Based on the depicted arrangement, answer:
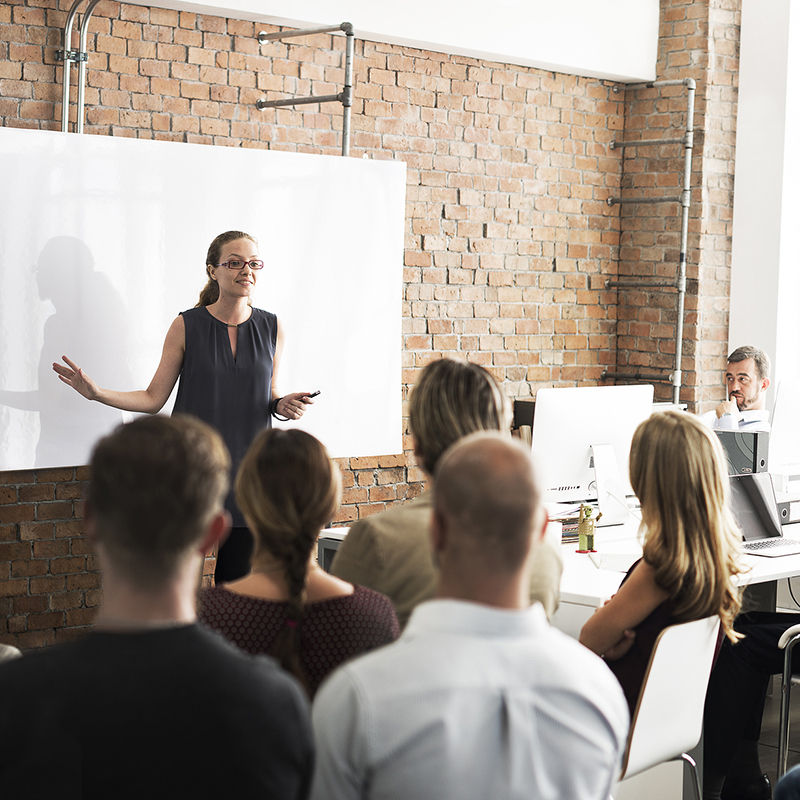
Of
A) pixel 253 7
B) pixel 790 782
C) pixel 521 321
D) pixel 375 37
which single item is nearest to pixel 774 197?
pixel 521 321

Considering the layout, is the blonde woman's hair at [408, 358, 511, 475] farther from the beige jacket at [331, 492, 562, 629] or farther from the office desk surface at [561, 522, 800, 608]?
the office desk surface at [561, 522, 800, 608]

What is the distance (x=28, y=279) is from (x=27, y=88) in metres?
0.85

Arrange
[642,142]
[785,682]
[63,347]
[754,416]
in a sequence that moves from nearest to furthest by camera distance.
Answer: [785,682] → [63,347] → [754,416] → [642,142]

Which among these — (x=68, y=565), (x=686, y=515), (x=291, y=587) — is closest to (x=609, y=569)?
(x=686, y=515)

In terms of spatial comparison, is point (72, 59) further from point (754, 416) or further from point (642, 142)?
point (754, 416)

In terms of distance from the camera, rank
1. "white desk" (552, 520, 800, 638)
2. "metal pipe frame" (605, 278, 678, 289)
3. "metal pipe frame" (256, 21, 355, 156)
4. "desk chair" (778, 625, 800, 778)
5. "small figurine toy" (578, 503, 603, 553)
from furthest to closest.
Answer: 1. "metal pipe frame" (605, 278, 678, 289)
2. "metal pipe frame" (256, 21, 355, 156)
3. "small figurine toy" (578, 503, 603, 553)
4. "desk chair" (778, 625, 800, 778)
5. "white desk" (552, 520, 800, 638)

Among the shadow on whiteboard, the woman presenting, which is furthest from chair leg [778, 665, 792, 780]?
the shadow on whiteboard

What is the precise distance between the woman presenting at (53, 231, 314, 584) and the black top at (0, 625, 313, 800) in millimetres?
2300

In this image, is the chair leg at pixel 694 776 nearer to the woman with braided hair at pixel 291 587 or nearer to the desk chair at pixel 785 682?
the desk chair at pixel 785 682

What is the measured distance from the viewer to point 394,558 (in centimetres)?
190

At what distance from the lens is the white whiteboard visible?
146 inches

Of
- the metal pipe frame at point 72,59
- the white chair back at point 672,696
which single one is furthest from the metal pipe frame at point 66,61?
the white chair back at point 672,696

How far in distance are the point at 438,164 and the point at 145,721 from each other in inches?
179

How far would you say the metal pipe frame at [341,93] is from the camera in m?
4.46
